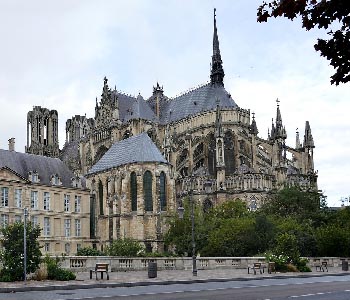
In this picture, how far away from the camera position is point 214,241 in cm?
4750

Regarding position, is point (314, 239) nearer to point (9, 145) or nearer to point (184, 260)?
point (184, 260)

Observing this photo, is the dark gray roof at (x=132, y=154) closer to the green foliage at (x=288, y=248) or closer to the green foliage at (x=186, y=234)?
the green foliage at (x=186, y=234)

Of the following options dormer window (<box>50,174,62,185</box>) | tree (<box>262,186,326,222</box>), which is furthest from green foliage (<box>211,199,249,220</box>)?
dormer window (<box>50,174,62,185</box>)

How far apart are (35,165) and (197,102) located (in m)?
31.2

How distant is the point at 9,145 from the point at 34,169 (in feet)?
14.2

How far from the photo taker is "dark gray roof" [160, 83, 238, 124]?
80.5 metres

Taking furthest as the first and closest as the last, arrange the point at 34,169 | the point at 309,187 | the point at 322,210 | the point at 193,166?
1. the point at 193,166
2. the point at 309,187
3. the point at 322,210
4. the point at 34,169

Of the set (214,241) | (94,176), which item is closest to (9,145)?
(94,176)

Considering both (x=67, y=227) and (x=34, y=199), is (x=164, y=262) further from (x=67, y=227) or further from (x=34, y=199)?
(x=67, y=227)

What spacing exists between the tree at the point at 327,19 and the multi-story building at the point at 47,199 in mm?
47945

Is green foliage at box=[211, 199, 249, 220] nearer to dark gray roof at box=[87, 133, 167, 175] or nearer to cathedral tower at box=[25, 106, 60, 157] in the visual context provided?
dark gray roof at box=[87, 133, 167, 175]

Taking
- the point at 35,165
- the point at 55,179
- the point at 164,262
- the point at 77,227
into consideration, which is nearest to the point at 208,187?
the point at 77,227

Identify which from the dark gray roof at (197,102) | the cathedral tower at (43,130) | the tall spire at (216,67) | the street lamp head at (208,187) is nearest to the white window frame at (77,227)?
the street lamp head at (208,187)

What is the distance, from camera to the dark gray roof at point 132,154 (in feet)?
203
